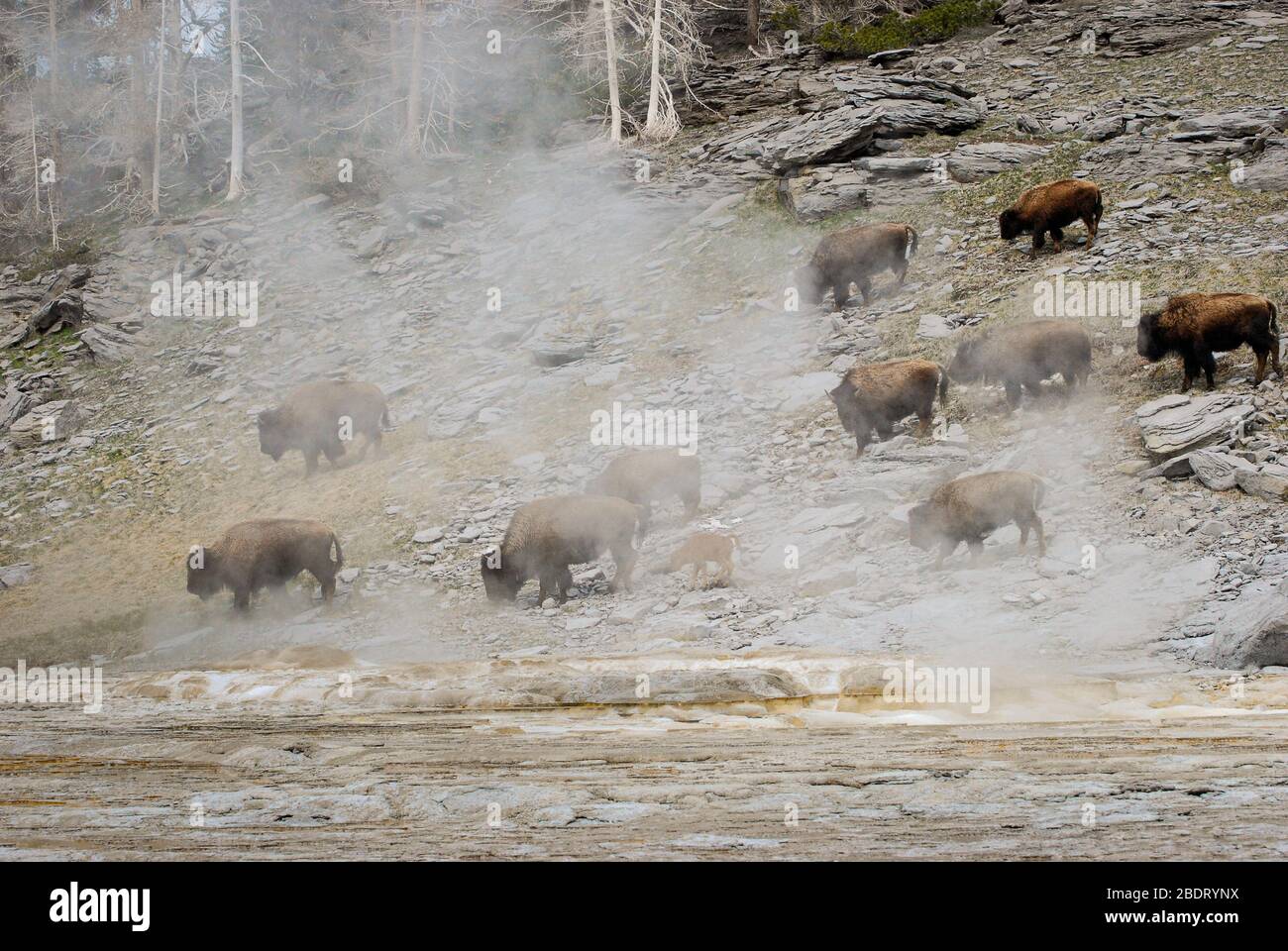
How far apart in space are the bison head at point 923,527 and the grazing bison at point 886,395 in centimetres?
276

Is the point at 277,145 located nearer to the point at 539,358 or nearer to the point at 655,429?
the point at 539,358

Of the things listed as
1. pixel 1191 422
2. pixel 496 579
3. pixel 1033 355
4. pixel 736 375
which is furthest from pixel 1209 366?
pixel 496 579

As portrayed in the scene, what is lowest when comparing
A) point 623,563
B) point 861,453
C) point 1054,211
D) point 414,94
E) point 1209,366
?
point 623,563

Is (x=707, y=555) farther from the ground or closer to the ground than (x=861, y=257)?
closer to the ground

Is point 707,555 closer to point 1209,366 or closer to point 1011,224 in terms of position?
point 1209,366

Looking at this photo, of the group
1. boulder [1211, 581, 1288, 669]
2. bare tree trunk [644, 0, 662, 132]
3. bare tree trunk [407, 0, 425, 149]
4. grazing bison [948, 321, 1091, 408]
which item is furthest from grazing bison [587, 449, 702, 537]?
bare tree trunk [407, 0, 425, 149]

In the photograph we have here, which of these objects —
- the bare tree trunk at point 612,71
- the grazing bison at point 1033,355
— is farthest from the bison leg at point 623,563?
the bare tree trunk at point 612,71

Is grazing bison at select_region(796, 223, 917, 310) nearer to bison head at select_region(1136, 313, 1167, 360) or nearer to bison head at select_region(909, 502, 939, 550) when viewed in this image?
bison head at select_region(1136, 313, 1167, 360)

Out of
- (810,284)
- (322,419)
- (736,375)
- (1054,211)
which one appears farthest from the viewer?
(810,284)

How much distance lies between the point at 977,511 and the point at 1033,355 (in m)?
3.86

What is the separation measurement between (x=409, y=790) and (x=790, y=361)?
49.3 feet

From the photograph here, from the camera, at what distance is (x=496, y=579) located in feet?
43.0

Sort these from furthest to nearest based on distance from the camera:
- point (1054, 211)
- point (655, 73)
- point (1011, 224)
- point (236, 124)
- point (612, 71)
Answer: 1. point (236, 124)
2. point (655, 73)
3. point (612, 71)
4. point (1011, 224)
5. point (1054, 211)
